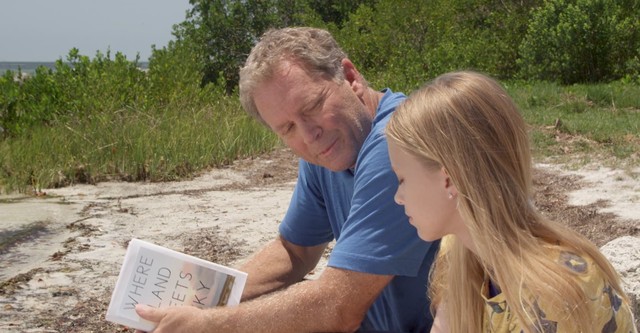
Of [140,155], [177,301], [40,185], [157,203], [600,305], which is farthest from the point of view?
[140,155]

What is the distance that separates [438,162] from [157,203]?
5.20m

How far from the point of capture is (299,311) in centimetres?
276

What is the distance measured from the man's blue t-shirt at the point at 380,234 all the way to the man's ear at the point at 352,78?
3.3 inches

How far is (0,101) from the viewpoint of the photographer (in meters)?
9.85

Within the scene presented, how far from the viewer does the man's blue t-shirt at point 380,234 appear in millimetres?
2672

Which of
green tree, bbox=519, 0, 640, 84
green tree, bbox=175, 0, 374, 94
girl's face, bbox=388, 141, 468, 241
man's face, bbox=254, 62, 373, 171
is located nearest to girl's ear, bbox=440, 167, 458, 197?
girl's face, bbox=388, 141, 468, 241

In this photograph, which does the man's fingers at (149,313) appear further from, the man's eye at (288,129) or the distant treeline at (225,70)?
the distant treeline at (225,70)

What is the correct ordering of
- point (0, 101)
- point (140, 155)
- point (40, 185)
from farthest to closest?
1. point (0, 101)
2. point (140, 155)
3. point (40, 185)

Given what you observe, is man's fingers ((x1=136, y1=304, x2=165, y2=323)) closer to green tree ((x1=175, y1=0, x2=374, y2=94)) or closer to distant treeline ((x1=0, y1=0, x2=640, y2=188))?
distant treeline ((x1=0, y1=0, x2=640, y2=188))

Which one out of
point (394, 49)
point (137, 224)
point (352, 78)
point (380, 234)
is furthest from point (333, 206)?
point (394, 49)

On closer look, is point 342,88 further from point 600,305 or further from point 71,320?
point 71,320

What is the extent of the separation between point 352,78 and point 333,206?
0.41m

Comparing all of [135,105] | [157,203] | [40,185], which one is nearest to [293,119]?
[157,203]

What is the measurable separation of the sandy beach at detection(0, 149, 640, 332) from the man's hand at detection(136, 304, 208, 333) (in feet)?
4.60
